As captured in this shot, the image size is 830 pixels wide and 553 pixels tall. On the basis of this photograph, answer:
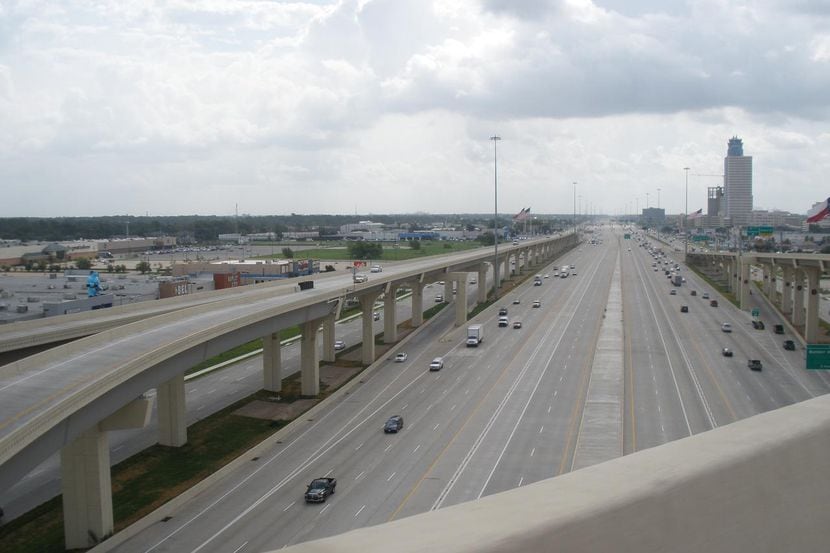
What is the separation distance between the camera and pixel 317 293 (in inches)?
1460

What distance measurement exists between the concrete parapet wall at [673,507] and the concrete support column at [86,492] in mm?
18988

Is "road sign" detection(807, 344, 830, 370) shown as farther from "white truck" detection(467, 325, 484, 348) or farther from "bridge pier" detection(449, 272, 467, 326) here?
"bridge pier" detection(449, 272, 467, 326)

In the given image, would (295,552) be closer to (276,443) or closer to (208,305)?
(276,443)

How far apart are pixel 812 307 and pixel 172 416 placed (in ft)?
135

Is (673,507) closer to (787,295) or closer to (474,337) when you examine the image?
(474,337)

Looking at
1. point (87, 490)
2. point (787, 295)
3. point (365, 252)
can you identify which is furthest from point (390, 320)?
point (365, 252)

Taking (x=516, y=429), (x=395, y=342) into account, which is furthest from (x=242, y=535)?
(x=395, y=342)

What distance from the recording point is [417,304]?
55781 mm


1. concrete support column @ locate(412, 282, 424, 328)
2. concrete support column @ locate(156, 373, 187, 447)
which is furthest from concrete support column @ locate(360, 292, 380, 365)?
concrete support column @ locate(156, 373, 187, 447)

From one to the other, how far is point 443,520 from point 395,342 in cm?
4607

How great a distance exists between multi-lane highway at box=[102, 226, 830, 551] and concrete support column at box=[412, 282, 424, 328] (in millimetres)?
2028

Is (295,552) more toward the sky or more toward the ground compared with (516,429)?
more toward the sky

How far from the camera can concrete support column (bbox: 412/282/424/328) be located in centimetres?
5505

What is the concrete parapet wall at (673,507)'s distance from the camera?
2570mm
